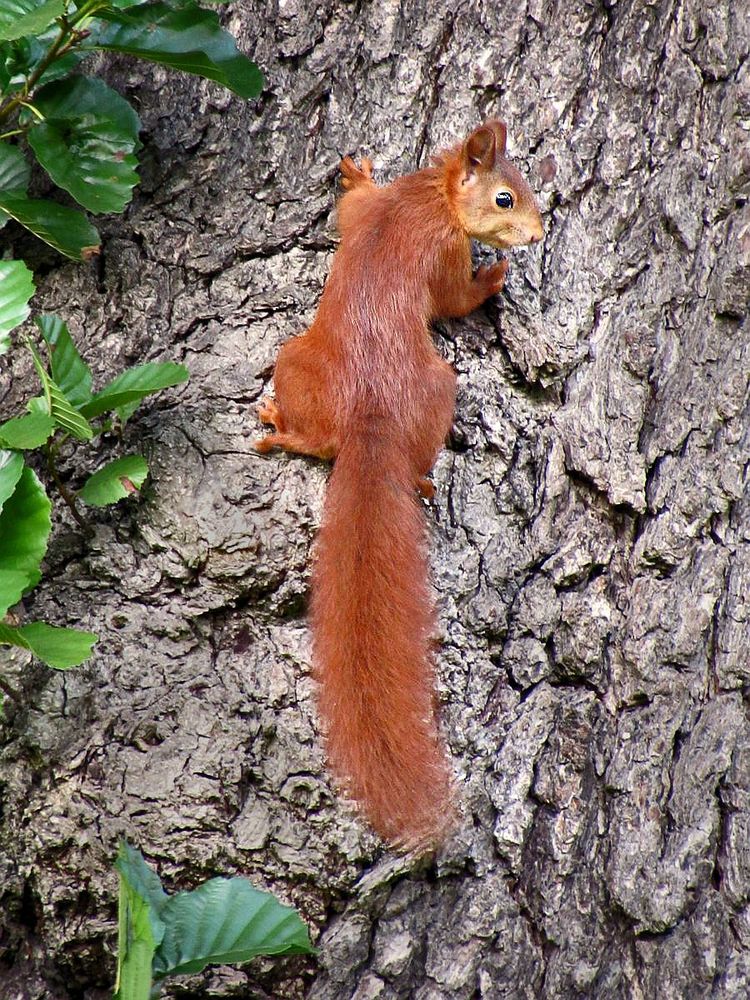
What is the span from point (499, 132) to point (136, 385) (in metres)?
0.73

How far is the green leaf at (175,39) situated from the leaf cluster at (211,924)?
100cm

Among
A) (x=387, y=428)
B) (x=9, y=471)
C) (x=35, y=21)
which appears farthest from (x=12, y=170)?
(x=387, y=428)

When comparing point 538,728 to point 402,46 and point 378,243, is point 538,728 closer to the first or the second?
point 378,243

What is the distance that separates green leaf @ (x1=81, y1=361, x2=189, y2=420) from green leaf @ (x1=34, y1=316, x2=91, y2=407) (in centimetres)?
3

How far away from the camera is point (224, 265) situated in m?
1.53

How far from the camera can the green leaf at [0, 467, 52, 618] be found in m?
1.18

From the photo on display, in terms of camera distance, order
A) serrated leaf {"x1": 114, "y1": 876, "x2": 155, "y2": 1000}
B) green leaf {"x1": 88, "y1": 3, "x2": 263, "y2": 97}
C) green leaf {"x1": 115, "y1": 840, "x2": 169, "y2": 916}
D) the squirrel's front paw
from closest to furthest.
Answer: serrated leaf {"x1": 114, "y1": 876, "x2": 155, "y2": 1000} → green leaf {"x1": 115, "y1": 840, "x2": 169, "y2": 916} → green leaf {"x1": 88, "y1": 3, "x2": 263, "y2": 97} → the squirrel's front paw

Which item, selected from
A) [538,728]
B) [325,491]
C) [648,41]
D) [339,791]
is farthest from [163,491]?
[648,41]

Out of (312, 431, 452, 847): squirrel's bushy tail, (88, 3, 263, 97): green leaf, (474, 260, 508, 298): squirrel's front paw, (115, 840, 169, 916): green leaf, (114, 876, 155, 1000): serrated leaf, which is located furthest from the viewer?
(474, 260, 508, 298): squirrel's front paw

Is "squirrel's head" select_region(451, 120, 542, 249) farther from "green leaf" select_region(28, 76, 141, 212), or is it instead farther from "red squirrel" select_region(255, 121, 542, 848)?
"green leaf" select_region(28, 76, 141, 212)

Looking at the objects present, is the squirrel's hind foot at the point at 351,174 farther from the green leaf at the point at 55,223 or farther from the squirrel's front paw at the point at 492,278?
the green leaf at the point at 55,223

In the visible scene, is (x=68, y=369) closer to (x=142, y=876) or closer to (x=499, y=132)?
(x=142, y=876)

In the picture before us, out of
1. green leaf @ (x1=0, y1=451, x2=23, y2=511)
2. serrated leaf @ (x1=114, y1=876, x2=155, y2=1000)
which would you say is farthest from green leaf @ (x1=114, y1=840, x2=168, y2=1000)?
green leaf @ (x1=0, y1=451, x2=23, y2=511)

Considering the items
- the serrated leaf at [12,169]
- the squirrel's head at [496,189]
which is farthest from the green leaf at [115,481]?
the squirrel's head at [496,189]
